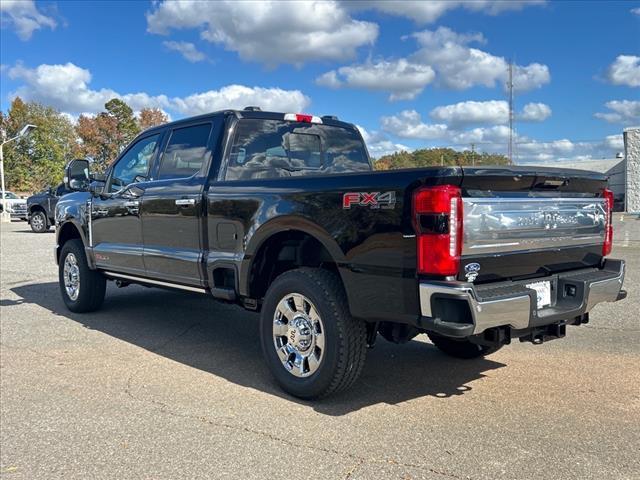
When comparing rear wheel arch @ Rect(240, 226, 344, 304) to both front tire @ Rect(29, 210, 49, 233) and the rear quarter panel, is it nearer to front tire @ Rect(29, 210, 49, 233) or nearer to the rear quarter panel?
the rear quarter panel

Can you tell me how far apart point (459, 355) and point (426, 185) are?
2.33 meters

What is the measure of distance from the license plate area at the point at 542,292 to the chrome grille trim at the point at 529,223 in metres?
0.24

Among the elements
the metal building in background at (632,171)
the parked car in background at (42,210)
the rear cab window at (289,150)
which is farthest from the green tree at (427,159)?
the parked car in background at (42,210)

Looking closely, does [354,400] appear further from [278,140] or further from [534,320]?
[278,140]

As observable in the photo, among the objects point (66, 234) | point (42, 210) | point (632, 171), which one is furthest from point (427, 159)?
point (66, 234)

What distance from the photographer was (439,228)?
128 inches

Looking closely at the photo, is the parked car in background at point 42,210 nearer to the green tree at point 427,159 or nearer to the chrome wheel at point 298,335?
the green tree at point 427,159

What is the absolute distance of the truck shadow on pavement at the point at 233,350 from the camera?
14.3 feet

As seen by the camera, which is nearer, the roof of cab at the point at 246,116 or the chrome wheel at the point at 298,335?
the chrome wheel at the point at 298,335

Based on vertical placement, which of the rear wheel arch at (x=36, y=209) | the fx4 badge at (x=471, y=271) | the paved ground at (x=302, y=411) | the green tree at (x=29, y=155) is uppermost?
the green tree at (x=29, y=155)

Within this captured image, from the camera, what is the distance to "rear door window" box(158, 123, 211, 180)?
5.29 m

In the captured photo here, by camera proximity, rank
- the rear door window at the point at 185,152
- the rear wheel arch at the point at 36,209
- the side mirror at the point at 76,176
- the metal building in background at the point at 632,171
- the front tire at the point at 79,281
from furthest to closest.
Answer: the metal building in background at the point at 632,171 → the rear wheel arch at the point at 36,209 → the front tire at the point at 79,281 → the side mirror at the point at 76,176 → the rear door window at the point at 185,152

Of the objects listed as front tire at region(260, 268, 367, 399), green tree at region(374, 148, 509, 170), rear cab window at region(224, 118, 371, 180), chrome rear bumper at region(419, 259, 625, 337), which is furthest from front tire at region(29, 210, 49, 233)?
chrome rear bumper at region(419, 259, 625, 337)

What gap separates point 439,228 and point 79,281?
5.16 m
